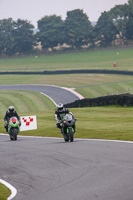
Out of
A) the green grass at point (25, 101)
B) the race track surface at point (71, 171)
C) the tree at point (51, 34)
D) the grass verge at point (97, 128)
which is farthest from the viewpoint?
the tree at point (51, 34)

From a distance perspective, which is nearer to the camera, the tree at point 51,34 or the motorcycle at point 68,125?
the motorcycle at point 68,125

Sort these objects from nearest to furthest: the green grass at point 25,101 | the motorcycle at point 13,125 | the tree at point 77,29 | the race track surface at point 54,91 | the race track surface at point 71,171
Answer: the race track surface at point 71,171
the motorcycle at point 13,125
the green grass at point 25,101
the race track surface at point 54,91
the tree at point 77,29

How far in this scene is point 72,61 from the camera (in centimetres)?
11594

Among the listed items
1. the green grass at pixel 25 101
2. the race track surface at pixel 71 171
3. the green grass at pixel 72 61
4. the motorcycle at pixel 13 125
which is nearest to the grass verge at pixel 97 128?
the motorcycle at pixel 13 125

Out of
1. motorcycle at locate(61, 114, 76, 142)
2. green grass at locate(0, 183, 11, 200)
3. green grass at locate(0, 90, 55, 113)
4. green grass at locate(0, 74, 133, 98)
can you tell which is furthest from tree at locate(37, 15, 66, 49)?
green grass at locate(0, 183, 11, 200)

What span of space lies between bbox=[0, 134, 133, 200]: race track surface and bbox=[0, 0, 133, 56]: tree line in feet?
422

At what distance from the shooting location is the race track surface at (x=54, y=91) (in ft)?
186

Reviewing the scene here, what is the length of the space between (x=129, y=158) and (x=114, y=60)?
3944 inches

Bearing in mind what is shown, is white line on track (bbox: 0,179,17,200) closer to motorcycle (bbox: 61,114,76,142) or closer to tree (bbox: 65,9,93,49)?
motorcycle (bbox: 61,114,76,142)

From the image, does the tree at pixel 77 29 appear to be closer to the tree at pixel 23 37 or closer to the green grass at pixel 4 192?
the tree at pixel 23 37

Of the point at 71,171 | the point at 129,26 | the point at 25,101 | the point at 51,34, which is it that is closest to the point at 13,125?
the point at 71,171

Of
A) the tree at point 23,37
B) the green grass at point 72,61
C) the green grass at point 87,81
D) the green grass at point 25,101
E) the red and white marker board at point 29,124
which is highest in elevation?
the tree at point 23,37

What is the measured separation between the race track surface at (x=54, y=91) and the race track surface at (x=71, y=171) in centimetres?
3964

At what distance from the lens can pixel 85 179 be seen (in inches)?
396
